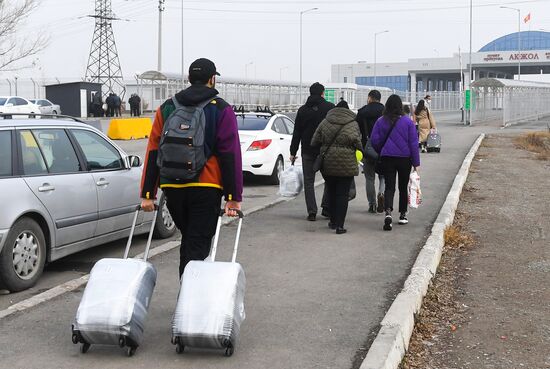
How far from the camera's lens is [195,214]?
508 centimetres

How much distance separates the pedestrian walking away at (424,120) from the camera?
22.0 metres

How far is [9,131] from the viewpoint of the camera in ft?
22.1

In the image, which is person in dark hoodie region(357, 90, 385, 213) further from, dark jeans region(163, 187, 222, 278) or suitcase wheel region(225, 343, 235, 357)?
suitcase wheel region(225, 343, 235, 357)

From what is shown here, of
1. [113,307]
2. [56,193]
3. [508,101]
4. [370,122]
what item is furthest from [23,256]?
[508,101]

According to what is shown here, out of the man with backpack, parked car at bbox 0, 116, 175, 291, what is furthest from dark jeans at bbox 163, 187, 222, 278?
parked car at bbox 0, 116, 175, 291

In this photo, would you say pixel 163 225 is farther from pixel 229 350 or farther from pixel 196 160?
pixel 229 350

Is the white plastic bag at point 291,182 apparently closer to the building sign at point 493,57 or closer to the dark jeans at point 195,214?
the dark jeans at point 195,214

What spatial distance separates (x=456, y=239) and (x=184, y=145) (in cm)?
512

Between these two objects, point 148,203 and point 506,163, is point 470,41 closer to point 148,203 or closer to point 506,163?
point 506,163

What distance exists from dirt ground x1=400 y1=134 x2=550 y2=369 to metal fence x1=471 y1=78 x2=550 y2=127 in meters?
33.1

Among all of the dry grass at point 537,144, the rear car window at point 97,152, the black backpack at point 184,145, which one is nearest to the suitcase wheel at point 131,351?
the black backpack at point 184,145

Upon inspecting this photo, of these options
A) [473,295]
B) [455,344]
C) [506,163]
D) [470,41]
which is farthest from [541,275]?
[470,41]

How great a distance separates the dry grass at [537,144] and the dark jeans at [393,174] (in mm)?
14589

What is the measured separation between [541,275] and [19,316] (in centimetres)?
503
